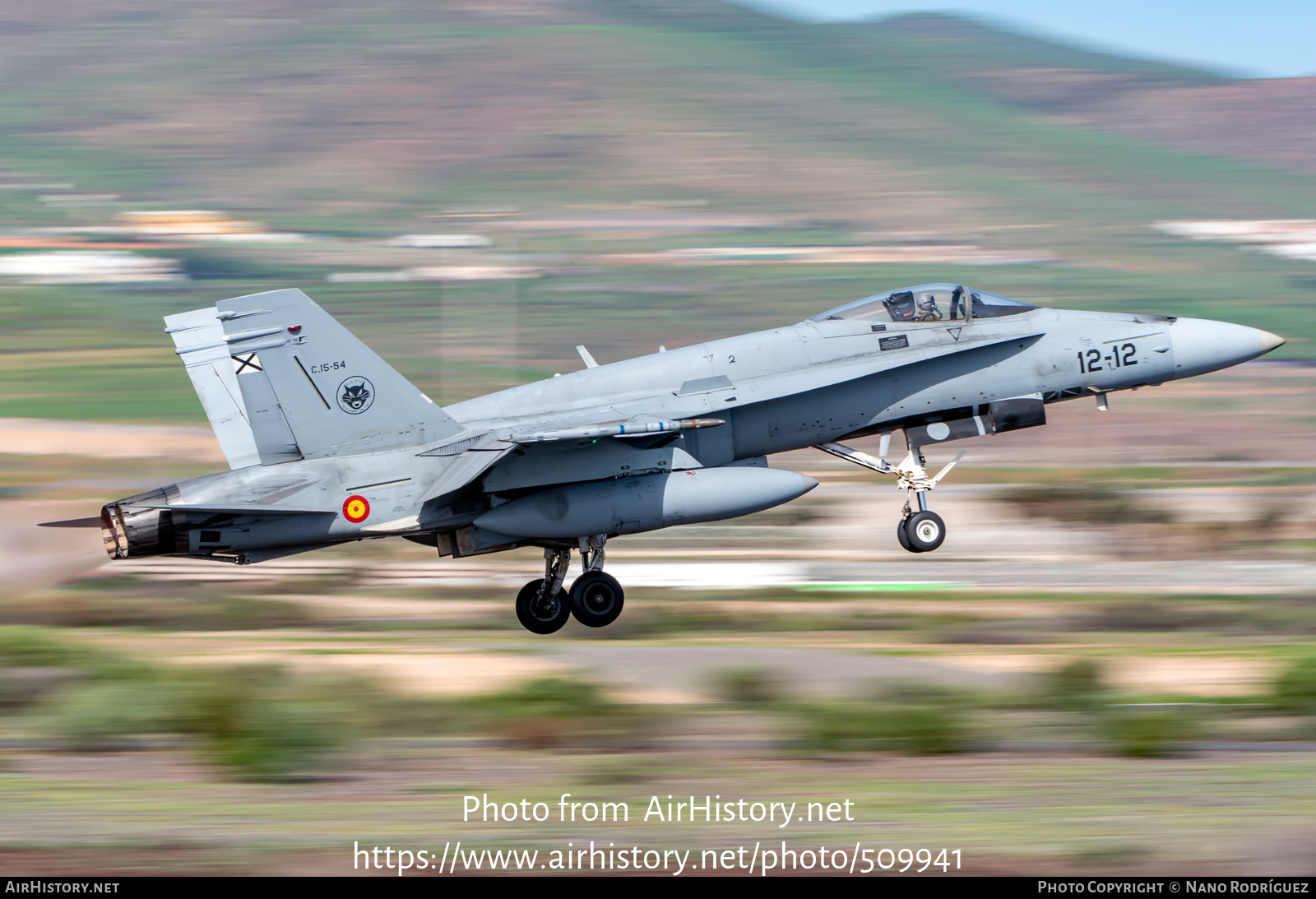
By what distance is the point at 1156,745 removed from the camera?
45.5ft

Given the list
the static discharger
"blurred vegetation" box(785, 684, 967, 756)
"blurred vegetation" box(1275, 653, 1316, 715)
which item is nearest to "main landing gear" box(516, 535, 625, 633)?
the static discharger

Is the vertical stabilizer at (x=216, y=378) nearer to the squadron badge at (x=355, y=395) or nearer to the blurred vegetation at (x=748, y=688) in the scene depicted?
the squadron badge at (x=355, y=395)

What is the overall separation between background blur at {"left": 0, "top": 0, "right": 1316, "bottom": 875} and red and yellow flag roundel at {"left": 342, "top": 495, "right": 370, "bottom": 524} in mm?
2029

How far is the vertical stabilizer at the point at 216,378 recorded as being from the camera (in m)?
18.6

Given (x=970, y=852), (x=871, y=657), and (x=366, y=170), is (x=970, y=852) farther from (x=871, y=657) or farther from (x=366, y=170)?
(x=366, y=170)

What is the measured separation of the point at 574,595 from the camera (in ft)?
61.9

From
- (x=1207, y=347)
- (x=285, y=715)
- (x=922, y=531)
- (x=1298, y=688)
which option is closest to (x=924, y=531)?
(x=922, y=531)

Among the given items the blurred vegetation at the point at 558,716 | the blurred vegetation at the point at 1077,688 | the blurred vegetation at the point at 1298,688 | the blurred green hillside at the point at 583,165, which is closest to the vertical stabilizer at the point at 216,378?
the blurred vegetation at the point at 558,716

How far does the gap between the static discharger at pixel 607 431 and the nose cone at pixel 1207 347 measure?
651 centimetres

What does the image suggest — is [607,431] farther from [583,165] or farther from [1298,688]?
[583,165]

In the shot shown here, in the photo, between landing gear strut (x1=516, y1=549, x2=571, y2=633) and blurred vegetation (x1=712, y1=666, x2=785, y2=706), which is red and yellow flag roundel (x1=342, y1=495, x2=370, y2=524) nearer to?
landing gear strut (x1=516, y1=549, x2=571, y2=633)

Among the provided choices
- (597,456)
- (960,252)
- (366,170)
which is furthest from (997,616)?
(366,170)

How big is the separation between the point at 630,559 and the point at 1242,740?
74.2 feet

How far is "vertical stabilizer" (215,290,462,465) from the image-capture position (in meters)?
17.8
